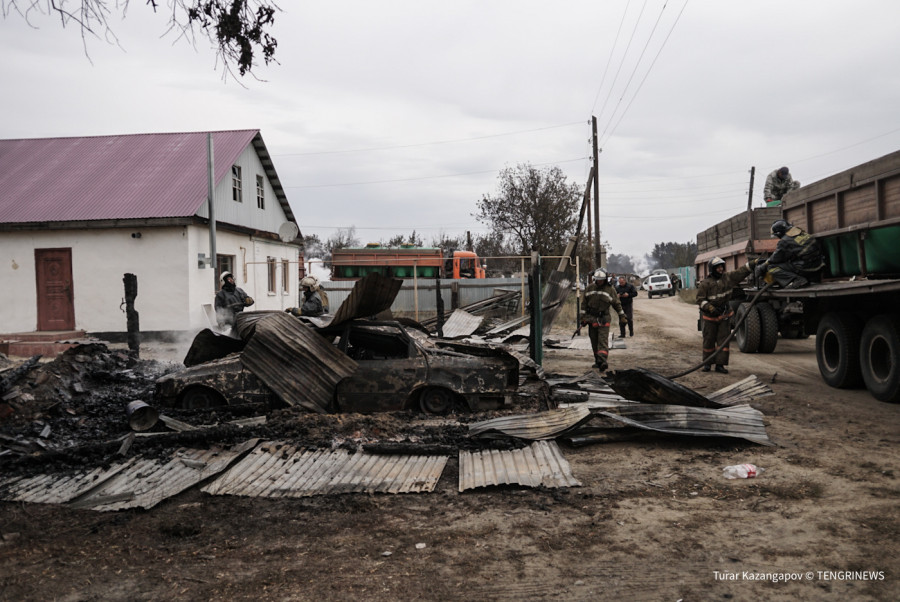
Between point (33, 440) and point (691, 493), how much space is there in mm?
6040

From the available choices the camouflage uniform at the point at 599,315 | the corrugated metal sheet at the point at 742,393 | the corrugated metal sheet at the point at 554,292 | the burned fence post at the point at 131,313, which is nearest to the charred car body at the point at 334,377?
the corrugated metal sheet at the point at 742,393

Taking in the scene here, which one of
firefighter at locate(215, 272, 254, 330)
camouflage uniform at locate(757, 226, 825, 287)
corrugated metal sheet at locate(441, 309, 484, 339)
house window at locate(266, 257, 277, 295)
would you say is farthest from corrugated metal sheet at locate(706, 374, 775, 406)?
house window at locate(266, 257, 277, 295)

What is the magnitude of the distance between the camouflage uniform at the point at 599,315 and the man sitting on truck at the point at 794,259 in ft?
Result: 8.31

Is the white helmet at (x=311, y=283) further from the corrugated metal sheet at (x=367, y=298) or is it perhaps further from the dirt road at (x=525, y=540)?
the dirt road at (x=525, y=540)

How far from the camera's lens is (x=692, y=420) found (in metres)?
6.13

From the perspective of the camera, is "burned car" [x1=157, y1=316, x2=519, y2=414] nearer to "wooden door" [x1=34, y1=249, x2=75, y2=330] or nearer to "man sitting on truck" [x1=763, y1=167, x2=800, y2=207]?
"man sitting on truck" [x1=763, y1=167, x2=800, y2=207]

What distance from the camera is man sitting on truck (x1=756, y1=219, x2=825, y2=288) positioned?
9289 mm

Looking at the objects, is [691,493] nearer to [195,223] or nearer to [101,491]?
[101,491]

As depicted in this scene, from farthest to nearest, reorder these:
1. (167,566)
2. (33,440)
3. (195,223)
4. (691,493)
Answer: (195,223)
(33,440)
(691,493)
(167,566)

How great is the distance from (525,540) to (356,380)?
144 inches

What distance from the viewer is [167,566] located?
12.2 feet

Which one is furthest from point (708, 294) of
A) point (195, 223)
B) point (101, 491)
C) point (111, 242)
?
point (111, 242)

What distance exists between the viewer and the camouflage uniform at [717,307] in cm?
1048

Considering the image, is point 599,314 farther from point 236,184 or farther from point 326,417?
point 236,184
